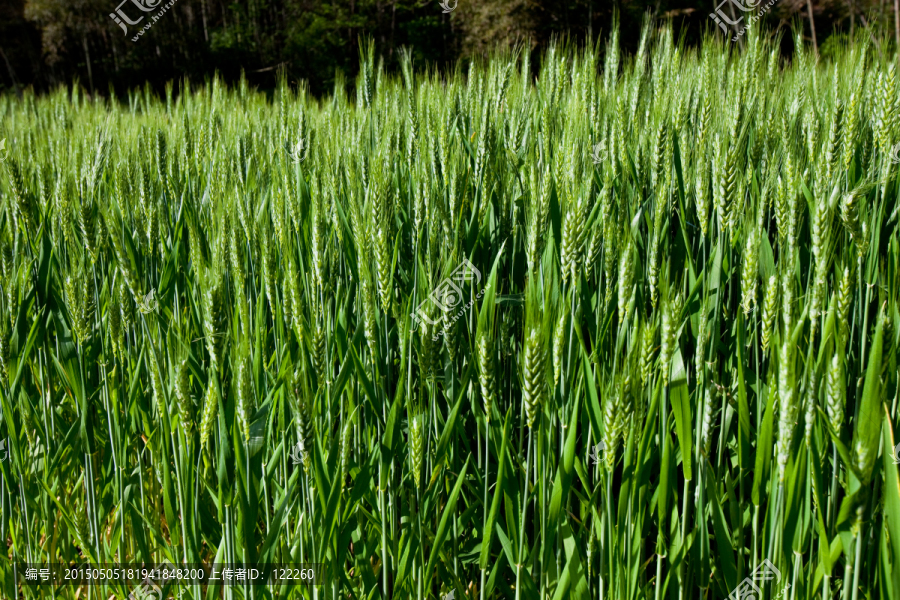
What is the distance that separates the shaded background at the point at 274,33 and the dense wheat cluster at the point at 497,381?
10090mm

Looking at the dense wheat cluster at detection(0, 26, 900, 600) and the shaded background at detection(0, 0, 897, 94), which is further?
the shaded background at detection(0, 0, 897, 94)

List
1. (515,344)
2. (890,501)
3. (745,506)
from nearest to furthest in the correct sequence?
1. (890,501)
2. (745,506)
3. (515,344)

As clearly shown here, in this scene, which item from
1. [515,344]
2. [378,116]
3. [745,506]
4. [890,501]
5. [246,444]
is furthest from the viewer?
[378,116]

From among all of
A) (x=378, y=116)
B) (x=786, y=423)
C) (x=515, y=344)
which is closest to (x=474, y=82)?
(x=378, y=116)

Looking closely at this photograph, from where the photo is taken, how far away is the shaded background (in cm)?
1135

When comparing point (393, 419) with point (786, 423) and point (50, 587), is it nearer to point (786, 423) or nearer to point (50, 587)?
point (786, 423)

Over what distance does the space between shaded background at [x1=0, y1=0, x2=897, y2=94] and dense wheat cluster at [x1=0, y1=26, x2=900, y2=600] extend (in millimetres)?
10090

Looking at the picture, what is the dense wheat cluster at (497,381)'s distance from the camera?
922 millimetres

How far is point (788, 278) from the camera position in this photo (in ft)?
2.80

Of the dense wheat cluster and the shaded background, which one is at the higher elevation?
the shaded background

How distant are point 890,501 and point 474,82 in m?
2.31

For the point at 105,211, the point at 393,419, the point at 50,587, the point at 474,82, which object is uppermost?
the point at 474,82

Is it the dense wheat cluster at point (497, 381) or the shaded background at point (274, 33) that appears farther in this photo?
the shaded background at point (274, 33)

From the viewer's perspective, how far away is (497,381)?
1280mm
